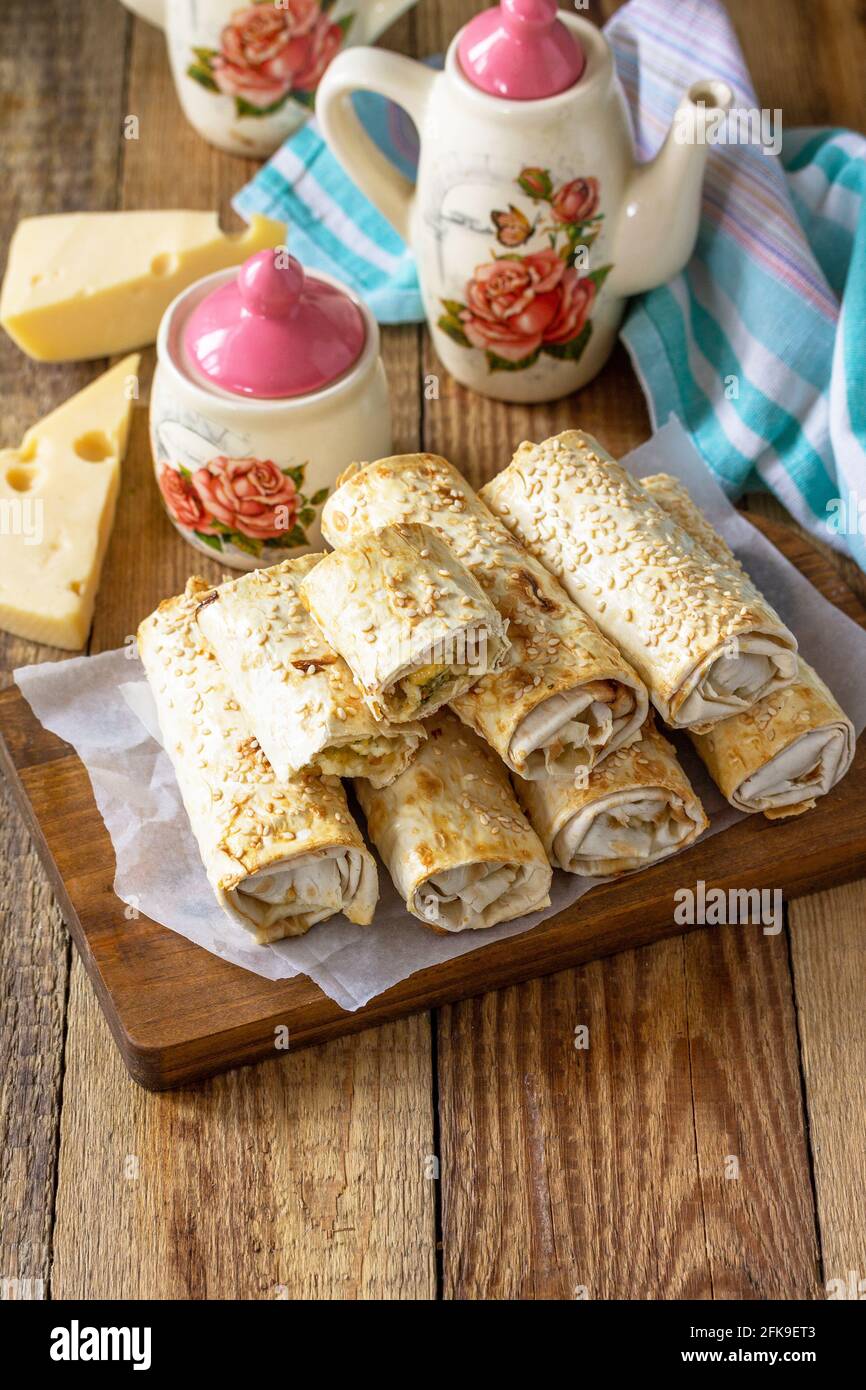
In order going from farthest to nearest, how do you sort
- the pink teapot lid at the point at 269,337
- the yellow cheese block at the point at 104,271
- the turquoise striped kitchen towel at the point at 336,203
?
the turquoise striped kitchen towel at the point at 336,203 < the yellow cheese block at the point at 104,271 < the pink teapot lid at the point at 269,337

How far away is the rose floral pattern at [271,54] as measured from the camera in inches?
94.0

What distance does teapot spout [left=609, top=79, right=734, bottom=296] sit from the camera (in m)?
1.97

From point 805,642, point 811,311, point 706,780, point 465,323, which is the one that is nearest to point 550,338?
point 465,323

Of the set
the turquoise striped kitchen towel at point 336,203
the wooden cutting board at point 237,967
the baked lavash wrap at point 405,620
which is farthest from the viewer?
the turquoise striped kitchen towel at point 336,203

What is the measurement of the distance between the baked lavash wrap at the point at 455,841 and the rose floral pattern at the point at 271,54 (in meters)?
1.33

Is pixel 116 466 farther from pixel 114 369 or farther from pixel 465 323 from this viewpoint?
pixel 465 323

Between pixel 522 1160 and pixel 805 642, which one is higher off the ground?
pixel 805 642

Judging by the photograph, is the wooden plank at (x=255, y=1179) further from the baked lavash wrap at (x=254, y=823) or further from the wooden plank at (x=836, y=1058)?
the wooden plank at (x=836, y=1058)

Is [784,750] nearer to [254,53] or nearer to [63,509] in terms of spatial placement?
[63,509]

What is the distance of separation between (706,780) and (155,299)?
1.18 metres

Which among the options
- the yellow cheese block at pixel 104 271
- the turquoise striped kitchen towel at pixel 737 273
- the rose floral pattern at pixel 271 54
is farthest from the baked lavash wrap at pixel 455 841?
the rose floral pattern at pixel 271 54

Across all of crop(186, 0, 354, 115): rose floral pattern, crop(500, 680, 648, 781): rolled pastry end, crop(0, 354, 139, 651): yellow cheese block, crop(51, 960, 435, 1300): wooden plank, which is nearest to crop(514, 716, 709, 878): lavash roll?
crop(500, 680, 648, 781): rolled pastry end

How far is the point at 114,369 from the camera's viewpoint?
7.57 feet

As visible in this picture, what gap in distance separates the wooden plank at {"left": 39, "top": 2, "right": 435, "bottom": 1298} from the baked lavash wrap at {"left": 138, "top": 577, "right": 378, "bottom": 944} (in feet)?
Answer: 0.34
